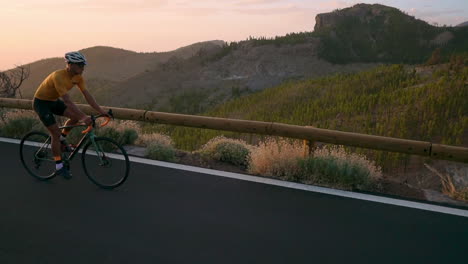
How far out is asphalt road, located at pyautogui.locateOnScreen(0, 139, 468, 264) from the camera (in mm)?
4508

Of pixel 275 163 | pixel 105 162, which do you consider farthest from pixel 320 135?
pixel 105 162

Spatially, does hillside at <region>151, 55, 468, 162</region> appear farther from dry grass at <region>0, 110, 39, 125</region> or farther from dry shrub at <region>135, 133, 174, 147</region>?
dry grass at <region>0, 110, 39, 125</region>

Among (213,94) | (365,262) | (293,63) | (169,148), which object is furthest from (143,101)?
(365,262)

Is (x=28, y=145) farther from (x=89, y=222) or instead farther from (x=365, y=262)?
(x=365, y=262)

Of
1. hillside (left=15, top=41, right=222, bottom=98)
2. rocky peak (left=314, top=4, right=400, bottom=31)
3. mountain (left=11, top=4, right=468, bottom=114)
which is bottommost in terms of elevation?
hillside (left=15, top=41, right=222, bottom=98)

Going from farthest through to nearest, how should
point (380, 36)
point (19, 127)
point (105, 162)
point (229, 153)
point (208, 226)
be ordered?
point (380, 36) → point (19, 127) → point (229, 153) → point (105, 162) → point (208, 226)

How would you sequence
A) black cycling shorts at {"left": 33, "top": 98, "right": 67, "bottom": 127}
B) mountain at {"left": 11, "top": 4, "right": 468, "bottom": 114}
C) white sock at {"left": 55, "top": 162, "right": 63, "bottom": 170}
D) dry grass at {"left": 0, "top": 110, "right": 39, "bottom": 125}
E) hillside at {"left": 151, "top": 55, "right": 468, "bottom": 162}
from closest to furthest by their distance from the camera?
black cycling shorts at {"left": 33, "top": 98, "right": 67, "bottom": 127} → white sock at {"left": 55, "top": 162, "right": 63, "bottom": 170} → dry grass at {"left": 0, "top": 110, "right": 39, "bottom": 125} → hillside at {"left": 151, "top": 55, "right": 468, "bottom": 162} → mountain at {"left": 11, "top": 4, "right": 468, "bottom": 114}

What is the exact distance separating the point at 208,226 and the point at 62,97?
2517 mm

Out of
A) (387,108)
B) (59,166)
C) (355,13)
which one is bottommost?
(387,108)

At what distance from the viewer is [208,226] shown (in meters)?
5.16

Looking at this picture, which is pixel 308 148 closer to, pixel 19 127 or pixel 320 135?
pixel 320 135

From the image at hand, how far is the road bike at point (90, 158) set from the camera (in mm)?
6344

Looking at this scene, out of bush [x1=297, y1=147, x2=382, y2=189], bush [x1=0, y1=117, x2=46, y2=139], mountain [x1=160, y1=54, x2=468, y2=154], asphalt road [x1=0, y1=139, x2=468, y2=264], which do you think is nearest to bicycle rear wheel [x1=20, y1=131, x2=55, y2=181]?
asphalt road [x1=0, y1=139, x2=468, y2=264]

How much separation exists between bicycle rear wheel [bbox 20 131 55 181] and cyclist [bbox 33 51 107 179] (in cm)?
Answer: 37
